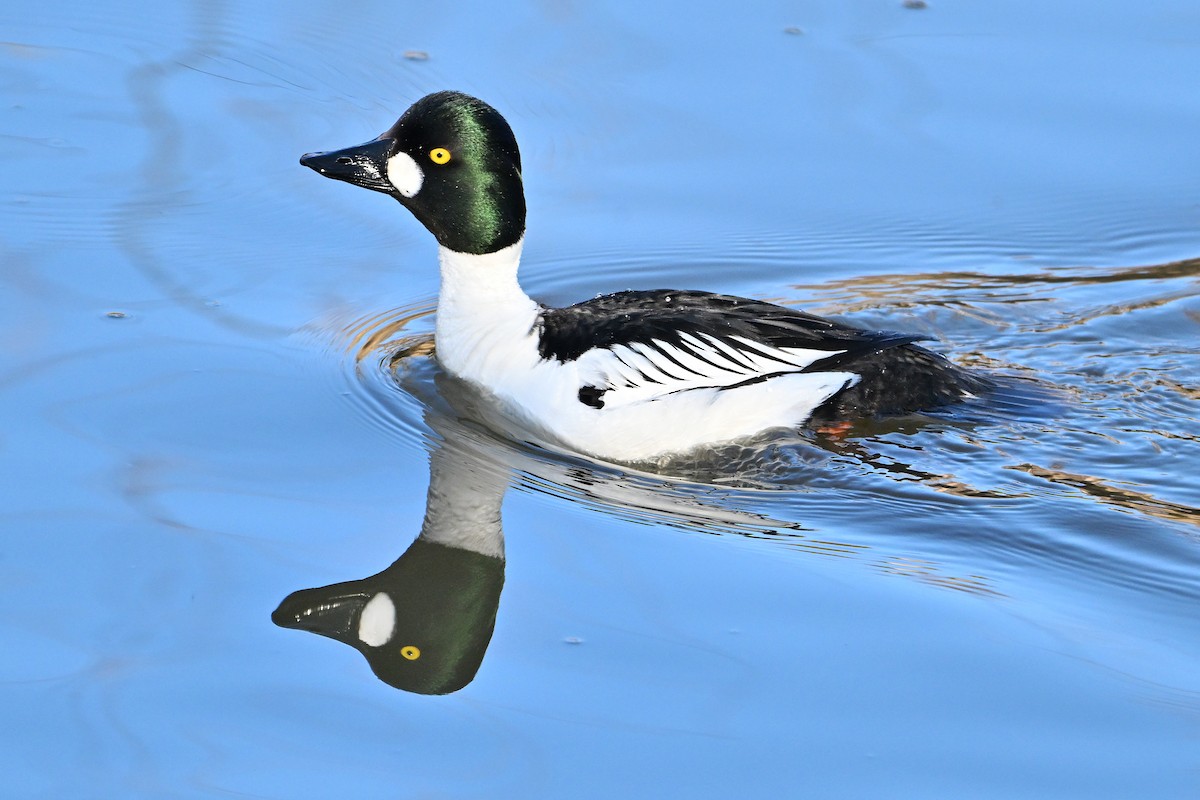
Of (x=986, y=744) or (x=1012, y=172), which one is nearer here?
(x=986, y=744)

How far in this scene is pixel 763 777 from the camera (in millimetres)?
4699

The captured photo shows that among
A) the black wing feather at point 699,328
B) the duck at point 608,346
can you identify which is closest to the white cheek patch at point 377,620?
the duck at point 608,346

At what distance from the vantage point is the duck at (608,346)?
22.7ft

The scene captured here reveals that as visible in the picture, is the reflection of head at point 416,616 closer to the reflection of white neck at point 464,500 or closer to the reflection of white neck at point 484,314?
the reflection of white neck at point 464,500

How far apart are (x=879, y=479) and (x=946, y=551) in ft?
2.13

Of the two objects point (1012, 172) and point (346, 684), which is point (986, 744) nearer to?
point (346, 684)

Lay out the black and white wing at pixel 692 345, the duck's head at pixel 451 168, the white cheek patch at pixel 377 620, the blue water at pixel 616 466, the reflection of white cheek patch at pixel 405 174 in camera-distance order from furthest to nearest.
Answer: the reflection of white cheek patch at pixel 405 174
the duck's head at pixel 451 168
the black and white wing at pixel 692 345
the white cheek patch at pixel 377 620
the blue water at pixel 616 466

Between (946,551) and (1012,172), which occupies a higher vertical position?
(1012,172)

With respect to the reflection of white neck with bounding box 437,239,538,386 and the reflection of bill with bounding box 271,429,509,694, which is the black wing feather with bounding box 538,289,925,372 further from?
the reflection of bill with bounding box 271,429,509,694

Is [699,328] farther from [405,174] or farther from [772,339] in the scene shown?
[405,174]

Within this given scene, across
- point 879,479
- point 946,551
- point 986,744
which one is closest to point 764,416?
point 879,479

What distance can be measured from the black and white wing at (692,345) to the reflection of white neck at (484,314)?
0.73 feet

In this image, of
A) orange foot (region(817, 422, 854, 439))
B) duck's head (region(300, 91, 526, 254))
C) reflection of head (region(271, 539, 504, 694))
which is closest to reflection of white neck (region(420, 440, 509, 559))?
reflection of head (region(271, 539, 504, 694))

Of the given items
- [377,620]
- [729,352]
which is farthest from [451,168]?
[377,620]
